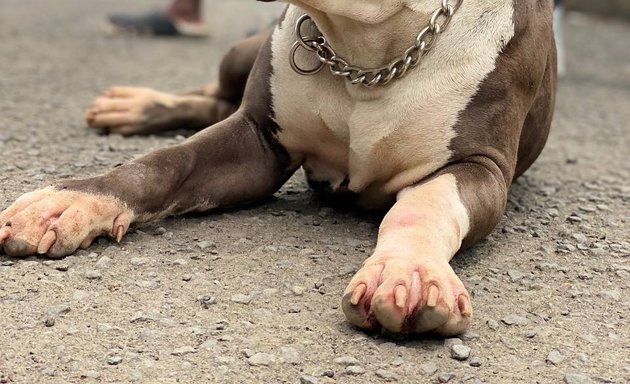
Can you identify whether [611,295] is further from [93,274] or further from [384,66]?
[93,274]

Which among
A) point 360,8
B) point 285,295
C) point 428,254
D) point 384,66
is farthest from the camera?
point 384,66

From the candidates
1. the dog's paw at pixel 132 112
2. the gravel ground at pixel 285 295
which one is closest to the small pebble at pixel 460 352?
the gravel ground at pixel 285 295

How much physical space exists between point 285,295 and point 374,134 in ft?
1.79

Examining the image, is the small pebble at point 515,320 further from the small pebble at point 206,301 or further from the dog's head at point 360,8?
the dog's head at point 360,8

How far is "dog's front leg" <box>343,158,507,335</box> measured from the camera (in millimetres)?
1979

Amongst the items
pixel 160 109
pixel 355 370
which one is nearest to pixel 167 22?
pixel 160 109

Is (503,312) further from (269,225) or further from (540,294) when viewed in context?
(269,225)

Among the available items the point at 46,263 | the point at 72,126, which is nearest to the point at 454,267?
the point at 46,263

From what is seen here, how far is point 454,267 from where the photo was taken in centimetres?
249

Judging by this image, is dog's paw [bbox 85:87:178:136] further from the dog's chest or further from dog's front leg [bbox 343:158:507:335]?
dog's front leg [bbox 343:158:507:335]

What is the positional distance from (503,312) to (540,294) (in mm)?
182

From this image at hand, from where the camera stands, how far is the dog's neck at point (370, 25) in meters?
2.38

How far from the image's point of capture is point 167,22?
Answer: 23.2 ft

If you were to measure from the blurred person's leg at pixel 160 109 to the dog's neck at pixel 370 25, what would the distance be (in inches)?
45.3
